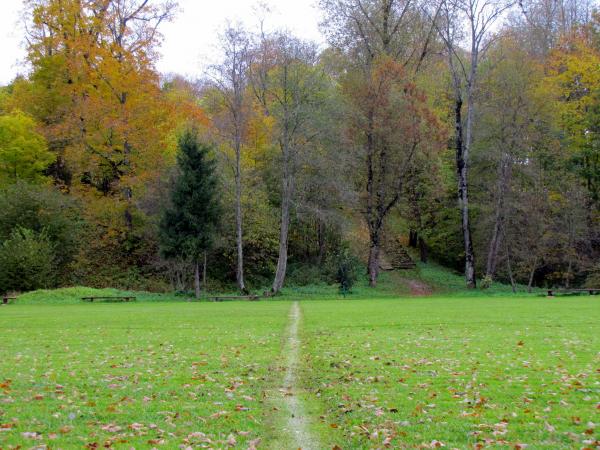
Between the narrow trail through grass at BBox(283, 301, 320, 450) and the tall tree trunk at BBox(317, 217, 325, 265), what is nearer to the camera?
the narrow trail through grass at BBox(283, 301, 320, 450)

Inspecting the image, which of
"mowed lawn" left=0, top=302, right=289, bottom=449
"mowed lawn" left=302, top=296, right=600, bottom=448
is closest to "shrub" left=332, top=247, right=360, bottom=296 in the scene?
"mowed lawn" left=0, top=302, right=289, bottom=449

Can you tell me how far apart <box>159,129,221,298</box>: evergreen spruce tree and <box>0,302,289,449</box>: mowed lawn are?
15.9m

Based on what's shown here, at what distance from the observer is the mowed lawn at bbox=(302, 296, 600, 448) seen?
6.07m

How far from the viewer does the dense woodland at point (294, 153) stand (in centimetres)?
3566

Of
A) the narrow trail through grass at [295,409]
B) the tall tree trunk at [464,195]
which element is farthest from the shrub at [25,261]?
the tall tree trunk at [464,195]

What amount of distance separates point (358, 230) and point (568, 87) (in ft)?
67.0

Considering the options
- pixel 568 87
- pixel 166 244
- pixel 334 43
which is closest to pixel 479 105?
pixel 568 87

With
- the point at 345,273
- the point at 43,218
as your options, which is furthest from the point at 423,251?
the point at 43,218

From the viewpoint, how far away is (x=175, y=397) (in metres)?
8.01

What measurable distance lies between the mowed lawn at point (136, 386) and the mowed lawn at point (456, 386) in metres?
1.11

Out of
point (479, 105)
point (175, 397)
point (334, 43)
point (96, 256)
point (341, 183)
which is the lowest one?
point (175, 397)

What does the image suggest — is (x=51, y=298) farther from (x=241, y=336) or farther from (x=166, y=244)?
(x=241, y=336)

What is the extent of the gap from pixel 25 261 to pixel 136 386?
2929 cm

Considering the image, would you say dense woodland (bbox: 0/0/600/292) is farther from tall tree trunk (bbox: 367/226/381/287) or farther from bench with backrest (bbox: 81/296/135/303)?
bench with backrest (bbox: 81/296/135/303)
